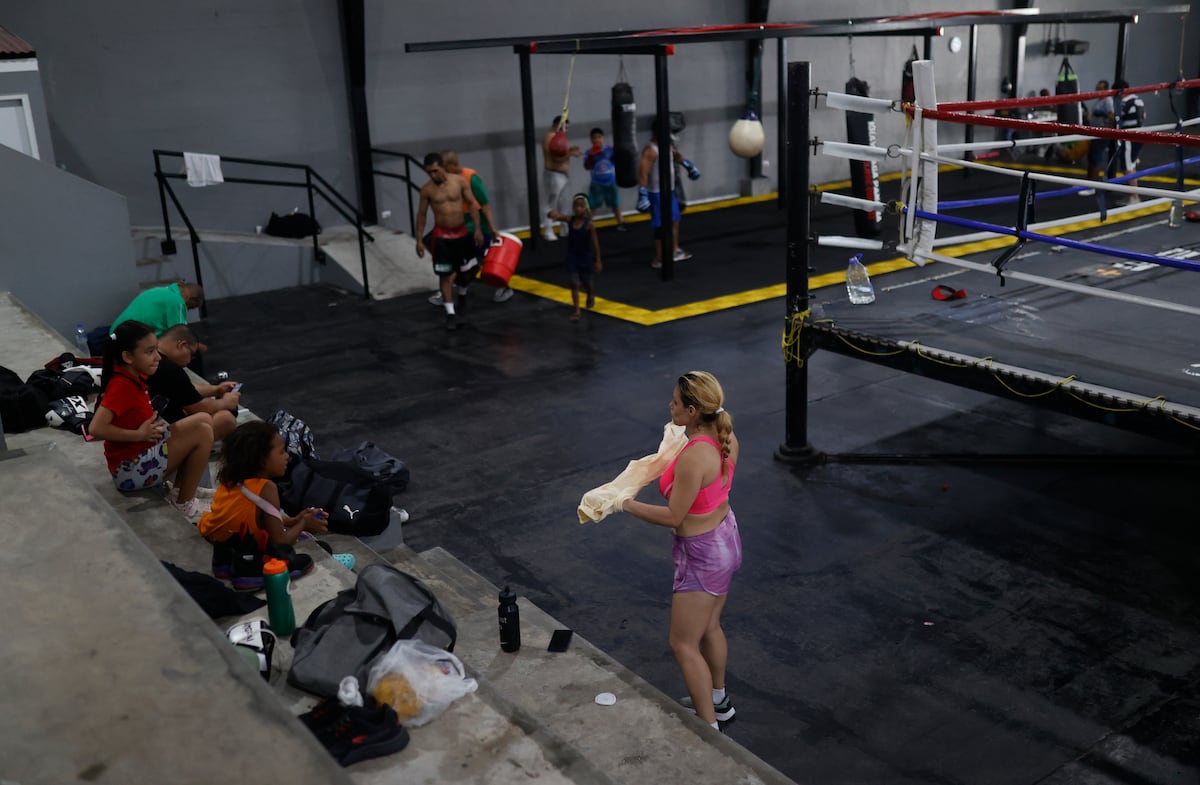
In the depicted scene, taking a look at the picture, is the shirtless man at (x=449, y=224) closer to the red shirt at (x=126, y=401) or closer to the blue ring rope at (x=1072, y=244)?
the blue ring rope at (x=1072, y=244)

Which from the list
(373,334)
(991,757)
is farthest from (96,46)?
(991,757)

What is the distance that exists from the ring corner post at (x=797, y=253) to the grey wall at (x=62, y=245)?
7.42 meters

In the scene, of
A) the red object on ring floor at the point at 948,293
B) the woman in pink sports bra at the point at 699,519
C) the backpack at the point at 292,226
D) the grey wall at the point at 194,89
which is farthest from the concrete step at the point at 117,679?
the backpack at the point at 292,226

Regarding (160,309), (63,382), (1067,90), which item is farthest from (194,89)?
(1067,90)

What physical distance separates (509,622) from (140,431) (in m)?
2.21

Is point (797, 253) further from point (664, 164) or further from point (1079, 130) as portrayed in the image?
point (664, 164)

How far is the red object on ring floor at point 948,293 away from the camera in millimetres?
8289

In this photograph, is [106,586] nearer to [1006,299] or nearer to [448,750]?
[448,750]

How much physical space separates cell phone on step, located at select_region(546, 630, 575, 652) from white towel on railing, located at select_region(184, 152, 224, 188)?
9330 mm

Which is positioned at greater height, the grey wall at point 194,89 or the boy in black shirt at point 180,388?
the grey wall at point 194,89

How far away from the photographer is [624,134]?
1496 centimetres

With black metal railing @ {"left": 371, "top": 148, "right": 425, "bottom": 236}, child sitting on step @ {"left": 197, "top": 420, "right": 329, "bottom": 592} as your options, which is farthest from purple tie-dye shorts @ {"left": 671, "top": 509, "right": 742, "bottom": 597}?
black metal railing @ {"left": 371, "top": 148, "right": 425, "bottom": 236}

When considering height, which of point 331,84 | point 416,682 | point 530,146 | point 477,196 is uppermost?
point 331,84

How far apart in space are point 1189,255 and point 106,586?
878 cm
